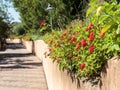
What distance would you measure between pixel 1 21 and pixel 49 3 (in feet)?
49.8

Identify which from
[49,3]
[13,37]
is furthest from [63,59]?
[13,37]

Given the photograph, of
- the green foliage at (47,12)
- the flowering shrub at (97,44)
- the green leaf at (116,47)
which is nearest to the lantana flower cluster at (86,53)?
the flowering shrub at (97,44)

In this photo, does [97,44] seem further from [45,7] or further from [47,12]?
[47,12]

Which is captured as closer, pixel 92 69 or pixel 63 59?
pixel 92 69

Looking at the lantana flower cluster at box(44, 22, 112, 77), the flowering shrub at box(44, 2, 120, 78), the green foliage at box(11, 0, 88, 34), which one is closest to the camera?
the flowering shrub at box(44, 2, 120, 78)

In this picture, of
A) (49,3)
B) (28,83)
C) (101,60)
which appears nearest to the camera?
(101,60)

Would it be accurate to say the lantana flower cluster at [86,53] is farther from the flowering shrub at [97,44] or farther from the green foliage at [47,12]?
the green foliage at [47,12]

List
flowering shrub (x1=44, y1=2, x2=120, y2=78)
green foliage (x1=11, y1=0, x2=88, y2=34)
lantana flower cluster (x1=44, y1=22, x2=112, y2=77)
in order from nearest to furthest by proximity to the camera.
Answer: flowering shrub (x1=44, y1=2, x2=120, y2=78) → lantana flower cluster (x1=44, y1=22, x2=112, y2=77) → green foliage (x1=11, y1=0, x2=88, y2=34)

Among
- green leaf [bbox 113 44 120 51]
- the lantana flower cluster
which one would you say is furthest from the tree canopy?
green leaf [bbox 113 44 120 51]

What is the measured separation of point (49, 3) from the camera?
25547 millimetres

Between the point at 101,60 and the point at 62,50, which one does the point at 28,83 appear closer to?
the point at 62,50

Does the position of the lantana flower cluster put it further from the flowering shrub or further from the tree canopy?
the tree canopy

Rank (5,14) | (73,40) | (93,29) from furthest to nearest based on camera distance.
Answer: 1. (5,14)
2. (73,40)
3. (93,29)

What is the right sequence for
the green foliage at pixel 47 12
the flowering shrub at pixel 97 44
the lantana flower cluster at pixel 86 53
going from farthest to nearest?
the green foliage at pixel 47 12 < the lantana flower cluster at pixel 86 53 < the flowering shrub at pixel 97 44
